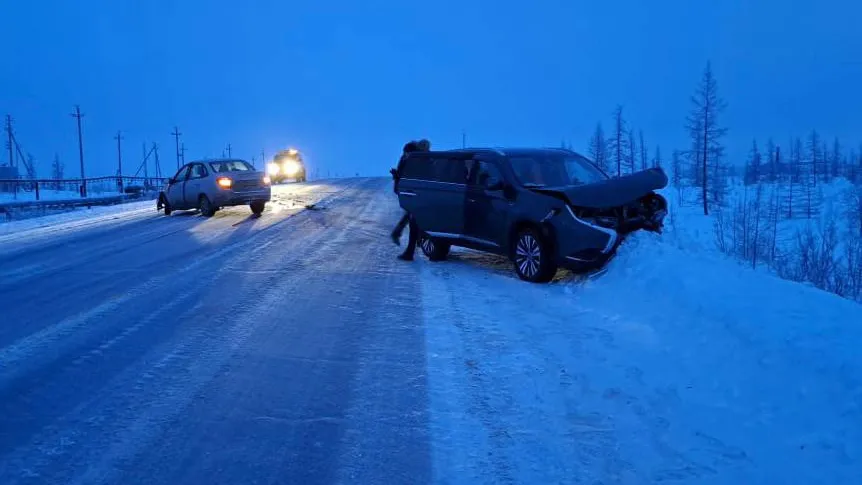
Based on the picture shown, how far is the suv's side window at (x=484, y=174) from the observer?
9.62 meters

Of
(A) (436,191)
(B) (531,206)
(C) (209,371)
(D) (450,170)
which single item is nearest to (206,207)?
(A) (436,191)

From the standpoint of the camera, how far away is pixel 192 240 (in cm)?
1380

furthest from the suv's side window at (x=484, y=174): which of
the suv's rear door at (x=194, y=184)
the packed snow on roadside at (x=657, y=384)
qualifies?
the suv's rear door at (x=194, y=184)

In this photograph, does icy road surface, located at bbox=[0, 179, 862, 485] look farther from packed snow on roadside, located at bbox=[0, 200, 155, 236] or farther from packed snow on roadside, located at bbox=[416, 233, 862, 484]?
packed snow on roadside, located at bbox=[0, 200, 155, 236]

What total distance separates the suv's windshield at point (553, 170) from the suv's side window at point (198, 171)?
43.8 feet

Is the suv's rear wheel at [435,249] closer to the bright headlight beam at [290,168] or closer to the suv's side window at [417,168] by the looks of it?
the suv's side window at [417,168]

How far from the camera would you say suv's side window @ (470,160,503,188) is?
9625 mm

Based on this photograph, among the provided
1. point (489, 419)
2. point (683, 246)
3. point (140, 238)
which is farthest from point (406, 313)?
point (140, 238)

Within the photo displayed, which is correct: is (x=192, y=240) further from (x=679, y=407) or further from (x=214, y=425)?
(x=679, y=407)

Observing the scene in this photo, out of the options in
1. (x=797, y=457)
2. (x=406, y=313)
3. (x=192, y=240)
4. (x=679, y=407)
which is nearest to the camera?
(x=797, y=457)

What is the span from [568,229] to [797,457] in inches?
190

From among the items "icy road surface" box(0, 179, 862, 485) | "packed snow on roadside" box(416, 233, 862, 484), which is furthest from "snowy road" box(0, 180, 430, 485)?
"packed snow on roadside" box(416, 233, 862, 484)

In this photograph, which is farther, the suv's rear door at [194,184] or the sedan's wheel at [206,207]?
the suv's rear door at [194,184]

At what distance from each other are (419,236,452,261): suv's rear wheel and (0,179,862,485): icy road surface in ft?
6.82
